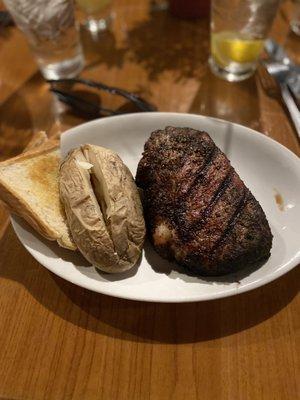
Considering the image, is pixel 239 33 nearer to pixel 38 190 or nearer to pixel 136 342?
pixel 38 190

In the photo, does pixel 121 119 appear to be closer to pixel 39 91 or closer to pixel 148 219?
pixel 148 219

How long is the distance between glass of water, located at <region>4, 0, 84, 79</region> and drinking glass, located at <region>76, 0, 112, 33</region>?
0.23 meters

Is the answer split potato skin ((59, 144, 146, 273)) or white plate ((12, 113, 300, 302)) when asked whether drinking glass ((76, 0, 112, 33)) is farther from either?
split potato skin ((59, 144, 146, 273))

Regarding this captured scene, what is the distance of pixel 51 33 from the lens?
4.09 ft

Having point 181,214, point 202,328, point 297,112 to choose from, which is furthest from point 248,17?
point 202,328

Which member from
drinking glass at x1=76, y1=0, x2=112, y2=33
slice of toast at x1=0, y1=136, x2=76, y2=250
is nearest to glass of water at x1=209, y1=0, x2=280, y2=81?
drinking glass at x1=76, y1=0, x2=112, y2=33

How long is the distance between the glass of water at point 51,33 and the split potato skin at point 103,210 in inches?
23.0

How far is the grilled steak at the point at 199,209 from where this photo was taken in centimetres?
76

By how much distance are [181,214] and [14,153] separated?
594 millimetres

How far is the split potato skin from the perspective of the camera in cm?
76

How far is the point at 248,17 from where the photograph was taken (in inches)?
47.6

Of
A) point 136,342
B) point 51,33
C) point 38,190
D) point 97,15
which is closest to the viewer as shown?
point 136,342

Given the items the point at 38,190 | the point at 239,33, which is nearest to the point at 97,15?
the point at 239,33

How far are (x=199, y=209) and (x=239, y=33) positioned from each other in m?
0.72
